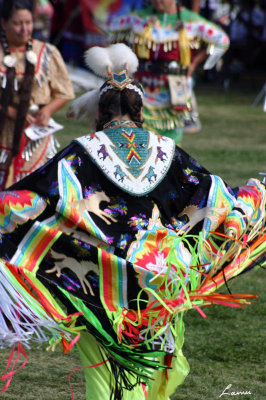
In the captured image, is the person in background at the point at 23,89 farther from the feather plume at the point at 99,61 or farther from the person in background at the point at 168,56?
the person in background at the point at 168,56

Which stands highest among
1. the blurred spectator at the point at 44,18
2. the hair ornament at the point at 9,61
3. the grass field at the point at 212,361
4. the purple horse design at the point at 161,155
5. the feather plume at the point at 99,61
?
the feather plume at the point at 99,61

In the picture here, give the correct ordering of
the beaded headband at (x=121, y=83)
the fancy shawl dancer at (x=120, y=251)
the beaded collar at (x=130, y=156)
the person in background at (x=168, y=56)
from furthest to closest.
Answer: the person in background at (x=168, y=56), the beaded headband at (x=121, y=83), the beaded collar at (x=130, y=156), the fancy shawl dancer at (x=120, y=251)

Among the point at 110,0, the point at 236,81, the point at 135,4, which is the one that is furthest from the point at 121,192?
the point at 236,81

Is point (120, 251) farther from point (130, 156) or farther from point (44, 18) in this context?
point (44, 18)

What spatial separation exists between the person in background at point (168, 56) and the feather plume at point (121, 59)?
259cm

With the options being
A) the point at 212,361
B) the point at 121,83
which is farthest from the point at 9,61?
the point at 212,361

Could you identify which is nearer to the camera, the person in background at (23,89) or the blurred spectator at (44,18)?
the person in background at (23,89)

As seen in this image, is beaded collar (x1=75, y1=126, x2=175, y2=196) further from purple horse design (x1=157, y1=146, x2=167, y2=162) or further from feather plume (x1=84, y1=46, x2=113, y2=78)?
feather plume (x1=84, y1=46, x2=113, y2=78)

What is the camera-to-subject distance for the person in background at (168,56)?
6273mm

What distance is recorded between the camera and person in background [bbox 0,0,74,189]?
4723mm

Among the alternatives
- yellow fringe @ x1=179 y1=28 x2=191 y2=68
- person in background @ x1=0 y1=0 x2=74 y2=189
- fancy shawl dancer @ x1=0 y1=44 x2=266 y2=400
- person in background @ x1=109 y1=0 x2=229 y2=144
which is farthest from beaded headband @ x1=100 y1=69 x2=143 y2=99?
yellow fringe @ x1=179 y1=28 x2=191 y2=68

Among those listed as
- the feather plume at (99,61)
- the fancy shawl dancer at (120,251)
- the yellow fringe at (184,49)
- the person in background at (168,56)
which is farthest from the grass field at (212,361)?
the yellow fringe at (184,49)

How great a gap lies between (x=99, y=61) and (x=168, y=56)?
2.78m

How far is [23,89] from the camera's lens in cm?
475
